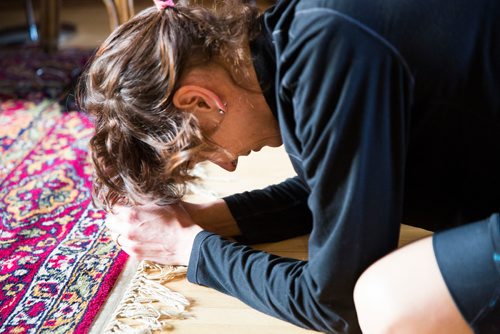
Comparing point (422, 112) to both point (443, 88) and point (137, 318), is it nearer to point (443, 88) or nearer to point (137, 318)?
point (443, 88)

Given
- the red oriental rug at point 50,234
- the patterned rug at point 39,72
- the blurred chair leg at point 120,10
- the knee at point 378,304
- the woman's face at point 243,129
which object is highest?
the woman's face at point 243,129

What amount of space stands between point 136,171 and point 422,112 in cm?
44

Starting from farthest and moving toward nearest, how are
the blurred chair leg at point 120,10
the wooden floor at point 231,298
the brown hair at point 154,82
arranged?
the blurred chair leg at point 120,10
the wooden floor at point 231,298
the brown hair at point 154,82

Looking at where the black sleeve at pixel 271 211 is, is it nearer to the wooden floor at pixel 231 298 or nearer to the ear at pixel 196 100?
the wooden floor at pixel 231 298

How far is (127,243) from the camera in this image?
1204 mm

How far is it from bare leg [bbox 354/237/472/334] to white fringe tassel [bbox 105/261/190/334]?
38 centimetres

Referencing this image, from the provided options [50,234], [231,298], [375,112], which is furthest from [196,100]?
[50,234]

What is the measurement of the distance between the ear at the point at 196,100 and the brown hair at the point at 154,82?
1cm

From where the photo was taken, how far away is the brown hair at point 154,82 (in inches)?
36.3

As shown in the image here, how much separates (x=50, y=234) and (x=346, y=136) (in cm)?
81

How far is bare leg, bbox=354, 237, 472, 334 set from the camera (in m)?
0.81

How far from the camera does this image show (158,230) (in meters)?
1.18

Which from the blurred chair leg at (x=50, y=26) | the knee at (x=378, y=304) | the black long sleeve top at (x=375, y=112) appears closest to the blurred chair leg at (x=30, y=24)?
the blurred chair leg at (x=50, y=26)

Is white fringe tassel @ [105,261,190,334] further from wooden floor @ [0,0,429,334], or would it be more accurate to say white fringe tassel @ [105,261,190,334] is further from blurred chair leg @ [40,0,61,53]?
blurred chair leg @ [40,0,61,53]
